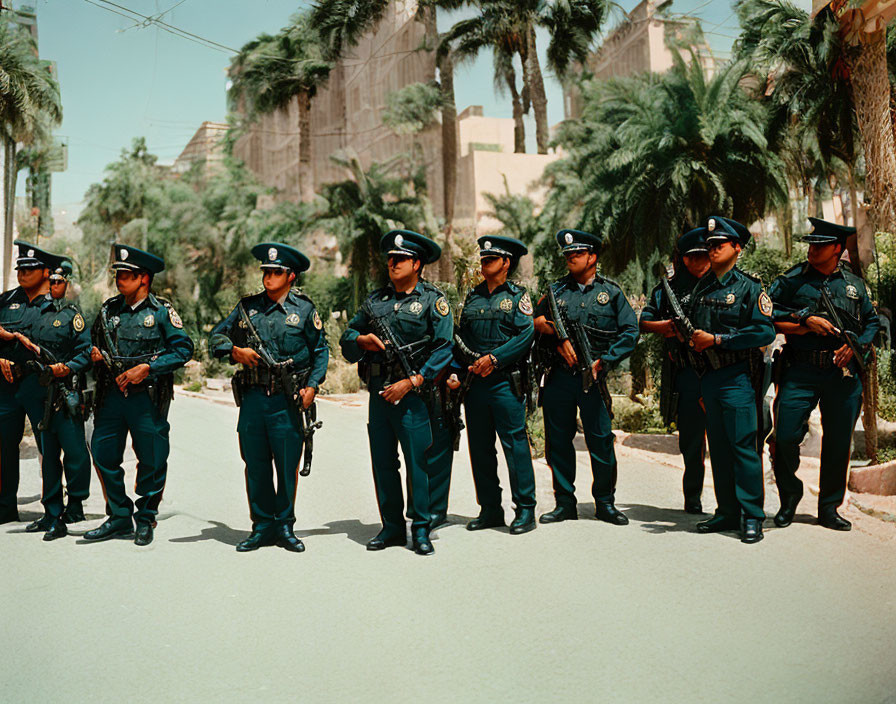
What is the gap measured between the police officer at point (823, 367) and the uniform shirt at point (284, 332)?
3.12m

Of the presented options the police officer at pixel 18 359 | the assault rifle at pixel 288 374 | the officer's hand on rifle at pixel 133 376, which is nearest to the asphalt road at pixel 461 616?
the police officer at pixel 18 359

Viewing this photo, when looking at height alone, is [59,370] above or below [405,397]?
above

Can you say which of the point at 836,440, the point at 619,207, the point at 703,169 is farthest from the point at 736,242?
the point at 619,207

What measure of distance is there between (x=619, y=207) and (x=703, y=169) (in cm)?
228

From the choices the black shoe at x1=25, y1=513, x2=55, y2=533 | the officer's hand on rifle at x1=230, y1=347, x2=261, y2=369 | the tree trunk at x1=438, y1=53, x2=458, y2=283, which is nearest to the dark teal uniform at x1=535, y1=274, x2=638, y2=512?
the officer's hand on rifle at x1=230, y1=347, x2=261, y2=369

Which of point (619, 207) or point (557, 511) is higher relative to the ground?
point (619, 207)

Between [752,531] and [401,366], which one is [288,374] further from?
[752,531]

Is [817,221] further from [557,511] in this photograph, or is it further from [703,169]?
[703,169]

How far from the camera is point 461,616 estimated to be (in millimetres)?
4238

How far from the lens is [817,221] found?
5.73 metres

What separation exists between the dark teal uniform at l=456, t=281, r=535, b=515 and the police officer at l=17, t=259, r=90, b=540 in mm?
2785

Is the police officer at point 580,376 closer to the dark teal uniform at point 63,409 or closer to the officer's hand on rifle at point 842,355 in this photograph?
the officer's hand on rifle at point 842,355

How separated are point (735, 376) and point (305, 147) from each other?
32.6 metres

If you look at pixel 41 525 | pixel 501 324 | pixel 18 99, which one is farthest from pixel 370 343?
pixel 18 99
